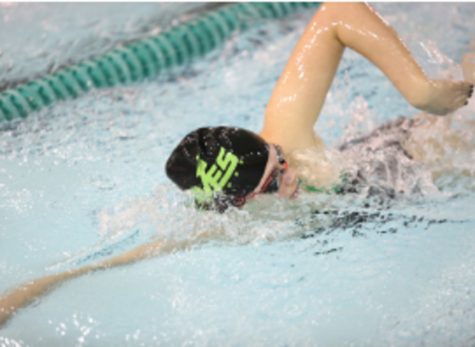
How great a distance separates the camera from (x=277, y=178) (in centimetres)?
213

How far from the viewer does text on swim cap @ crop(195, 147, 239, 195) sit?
6.67 ft

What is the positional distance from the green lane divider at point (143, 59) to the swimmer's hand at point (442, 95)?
6.77 feet

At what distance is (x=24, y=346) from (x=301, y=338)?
88 cm

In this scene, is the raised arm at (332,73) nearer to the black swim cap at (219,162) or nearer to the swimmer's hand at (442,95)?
the swimmer's hand at (442,95)

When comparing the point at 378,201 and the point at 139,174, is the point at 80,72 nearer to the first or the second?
the point at 139,174

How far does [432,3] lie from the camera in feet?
13.9

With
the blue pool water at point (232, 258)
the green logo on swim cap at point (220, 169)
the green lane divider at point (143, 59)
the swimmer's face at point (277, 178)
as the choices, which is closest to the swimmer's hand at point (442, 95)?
the blue pool water at point (232, 258)

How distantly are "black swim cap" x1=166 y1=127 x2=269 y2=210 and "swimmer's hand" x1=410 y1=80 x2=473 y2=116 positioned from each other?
0.51 meters

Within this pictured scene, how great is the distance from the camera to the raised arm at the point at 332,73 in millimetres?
2129

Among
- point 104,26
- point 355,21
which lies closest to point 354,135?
point 355,21

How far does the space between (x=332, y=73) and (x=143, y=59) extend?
1.85 metres

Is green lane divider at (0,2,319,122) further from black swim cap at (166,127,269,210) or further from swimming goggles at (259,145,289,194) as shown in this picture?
swimming goggles at (259,145,289,194)

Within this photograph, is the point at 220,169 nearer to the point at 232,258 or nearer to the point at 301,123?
the point at 301,123

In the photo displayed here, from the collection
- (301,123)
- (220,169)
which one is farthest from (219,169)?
(301,123)
